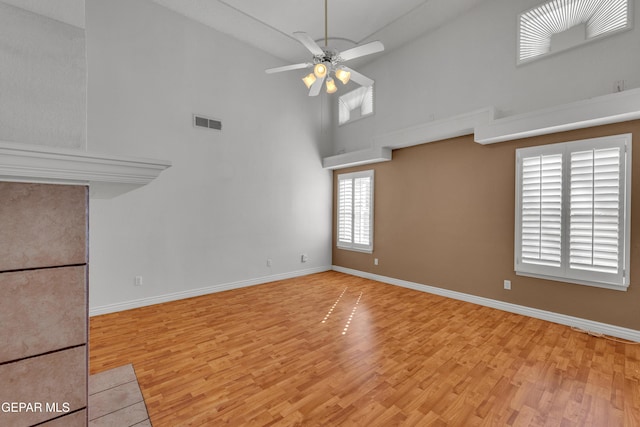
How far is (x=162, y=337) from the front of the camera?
297cm

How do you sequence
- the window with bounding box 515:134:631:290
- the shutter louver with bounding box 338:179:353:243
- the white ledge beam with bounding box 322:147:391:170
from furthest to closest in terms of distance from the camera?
the shutter louver with bounding box 338:179:353:243
the white ledge beam with bounding box 322:147:391:170
the window with bounding box 515:134:631:290

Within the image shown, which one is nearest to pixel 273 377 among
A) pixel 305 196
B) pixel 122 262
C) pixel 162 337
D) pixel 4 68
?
pixel 162 337

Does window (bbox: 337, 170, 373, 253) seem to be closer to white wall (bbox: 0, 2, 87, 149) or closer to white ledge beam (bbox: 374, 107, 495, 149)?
white ledge beam (bbox: 374, 107, 495, 149)

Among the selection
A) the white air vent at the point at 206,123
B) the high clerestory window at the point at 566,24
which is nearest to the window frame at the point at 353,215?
the white air vent at the point at 206,123

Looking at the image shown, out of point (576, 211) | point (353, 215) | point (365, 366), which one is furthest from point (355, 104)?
point (365, 366)

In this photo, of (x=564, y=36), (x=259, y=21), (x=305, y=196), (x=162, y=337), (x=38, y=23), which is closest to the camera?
(x=38, y=23)

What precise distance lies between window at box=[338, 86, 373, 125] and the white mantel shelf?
17.7 feet

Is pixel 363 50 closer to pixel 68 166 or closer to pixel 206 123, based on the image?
pixel 206 123

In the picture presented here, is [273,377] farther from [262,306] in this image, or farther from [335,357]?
[262,306]

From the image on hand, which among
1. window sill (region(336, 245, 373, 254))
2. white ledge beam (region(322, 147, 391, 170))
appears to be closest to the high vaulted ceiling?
white ledge beam (region(322, 147, 391, 170))

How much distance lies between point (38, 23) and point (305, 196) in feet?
16.8

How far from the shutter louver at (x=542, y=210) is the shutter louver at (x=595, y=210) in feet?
0.43

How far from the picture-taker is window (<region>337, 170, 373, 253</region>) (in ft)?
18.5

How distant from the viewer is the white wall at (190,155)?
12.0 feet
